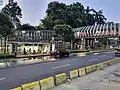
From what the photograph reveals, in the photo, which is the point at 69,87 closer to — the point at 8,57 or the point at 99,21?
the point at 8,57

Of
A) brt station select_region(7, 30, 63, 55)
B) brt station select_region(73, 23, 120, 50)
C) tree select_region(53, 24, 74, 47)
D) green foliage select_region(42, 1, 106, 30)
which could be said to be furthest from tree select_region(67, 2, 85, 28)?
tree select_region(53, 24, 74, 47)

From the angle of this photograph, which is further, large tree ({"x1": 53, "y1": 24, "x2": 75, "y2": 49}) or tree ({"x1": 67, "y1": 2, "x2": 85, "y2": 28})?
tree ({"x1": 67, "y1": 2, "x2": 85, "y2": 28})

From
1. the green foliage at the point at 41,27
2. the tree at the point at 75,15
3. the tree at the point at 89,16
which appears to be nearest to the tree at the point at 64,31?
the green foliage at the point at 41,27

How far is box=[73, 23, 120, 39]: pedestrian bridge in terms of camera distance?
96.1 m

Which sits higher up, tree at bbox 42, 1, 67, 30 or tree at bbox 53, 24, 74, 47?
tree at bbox 42, 1, 67, 30

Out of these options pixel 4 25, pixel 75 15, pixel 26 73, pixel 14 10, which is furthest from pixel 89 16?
pixel 26 73

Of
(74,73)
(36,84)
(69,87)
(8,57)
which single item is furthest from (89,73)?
(8,57)

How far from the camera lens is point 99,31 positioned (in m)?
99.4

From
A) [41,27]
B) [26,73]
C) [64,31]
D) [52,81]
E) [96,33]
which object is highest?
[41,27]

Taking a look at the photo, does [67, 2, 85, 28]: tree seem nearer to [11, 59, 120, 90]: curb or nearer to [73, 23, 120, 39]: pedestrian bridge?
[73, 23, 120, 39]: pedestrian bridge

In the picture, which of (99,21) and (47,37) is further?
(99,21)

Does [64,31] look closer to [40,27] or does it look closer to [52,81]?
[40,27]

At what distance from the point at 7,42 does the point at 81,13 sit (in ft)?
241

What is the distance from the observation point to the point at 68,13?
352 ft
